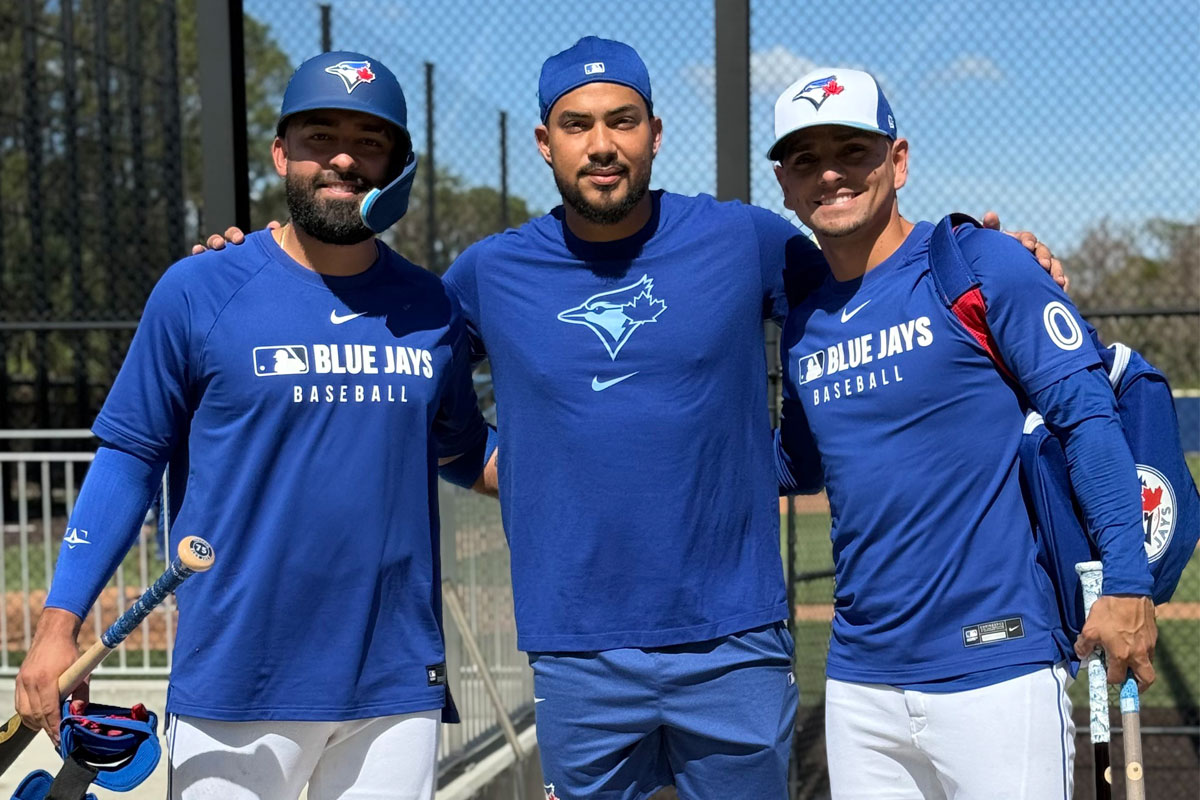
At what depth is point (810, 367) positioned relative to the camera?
120 inches

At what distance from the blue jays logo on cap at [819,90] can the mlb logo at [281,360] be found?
1.24 metres

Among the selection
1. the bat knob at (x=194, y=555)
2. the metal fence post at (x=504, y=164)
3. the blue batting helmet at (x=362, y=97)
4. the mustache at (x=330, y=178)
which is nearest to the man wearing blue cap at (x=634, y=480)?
the blue batting helmet at (x=362, y=97)

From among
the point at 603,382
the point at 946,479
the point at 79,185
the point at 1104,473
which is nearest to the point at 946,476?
the point at 946,479

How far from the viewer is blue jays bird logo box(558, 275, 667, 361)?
3.02 metres

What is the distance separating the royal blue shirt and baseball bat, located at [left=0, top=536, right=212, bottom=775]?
1.36 m

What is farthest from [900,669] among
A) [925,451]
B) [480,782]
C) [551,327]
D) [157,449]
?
[480,782]

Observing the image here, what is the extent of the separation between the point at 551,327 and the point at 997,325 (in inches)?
38.2

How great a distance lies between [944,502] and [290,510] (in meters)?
1.37

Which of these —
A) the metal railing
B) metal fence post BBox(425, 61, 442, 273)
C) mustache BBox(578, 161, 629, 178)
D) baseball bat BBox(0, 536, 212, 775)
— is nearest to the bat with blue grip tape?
mustache BBox(578, 161, 629, 178)

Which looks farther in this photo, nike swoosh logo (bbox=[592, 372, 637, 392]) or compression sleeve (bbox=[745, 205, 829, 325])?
compression sleeve (bbox=[745, 205, 829, 325])

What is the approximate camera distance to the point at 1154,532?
278 centimetres

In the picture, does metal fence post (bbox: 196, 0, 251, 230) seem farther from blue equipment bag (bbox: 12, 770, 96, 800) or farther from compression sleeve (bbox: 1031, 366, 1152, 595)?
compression sleeve (bbox: 1031, 366, 1152, 595)

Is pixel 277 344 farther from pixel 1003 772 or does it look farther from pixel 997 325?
pixel 1003 772

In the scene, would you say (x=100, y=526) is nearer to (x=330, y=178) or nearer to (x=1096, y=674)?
(x=330, y=178)
